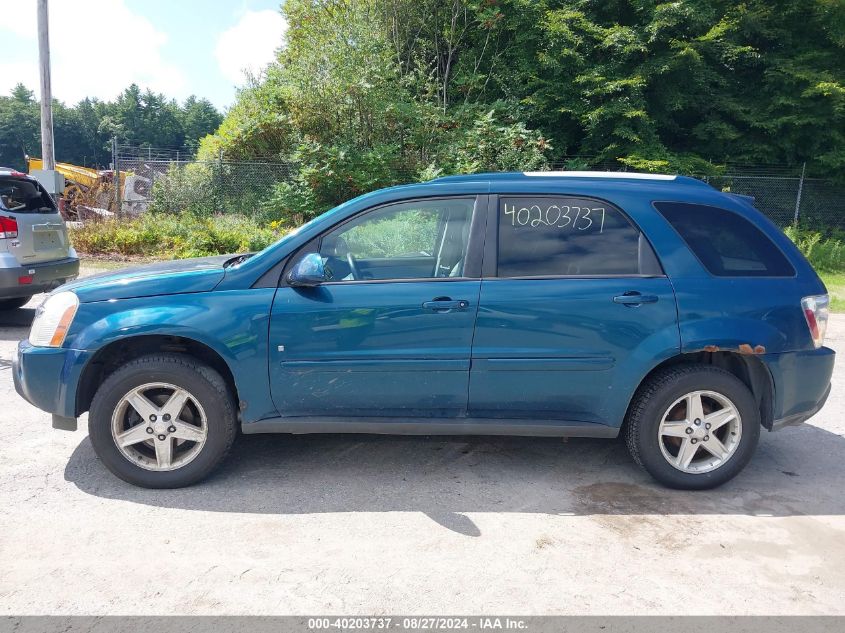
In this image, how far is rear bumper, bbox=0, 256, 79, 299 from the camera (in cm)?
733

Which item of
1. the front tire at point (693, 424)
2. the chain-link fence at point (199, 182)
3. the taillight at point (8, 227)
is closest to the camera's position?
the front tire at point (693, 424)

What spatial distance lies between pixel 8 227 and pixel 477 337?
20.8 ft

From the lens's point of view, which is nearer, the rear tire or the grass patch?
the rear tire

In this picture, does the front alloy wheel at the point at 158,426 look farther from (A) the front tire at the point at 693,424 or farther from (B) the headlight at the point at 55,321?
(A) the front tire at the point at 693,424

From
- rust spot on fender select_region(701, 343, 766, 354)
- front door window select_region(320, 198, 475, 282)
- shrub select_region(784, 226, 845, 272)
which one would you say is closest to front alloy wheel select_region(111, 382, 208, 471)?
front door window select_region(320, 198, 475, 282)

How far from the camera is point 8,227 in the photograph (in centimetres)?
736

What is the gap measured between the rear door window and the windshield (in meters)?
6.42

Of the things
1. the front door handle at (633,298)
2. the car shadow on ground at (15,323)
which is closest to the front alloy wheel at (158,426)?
the front door handle at (633,298)

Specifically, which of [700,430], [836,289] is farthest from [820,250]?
[700,430]

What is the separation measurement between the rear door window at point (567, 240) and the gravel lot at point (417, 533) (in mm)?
1289

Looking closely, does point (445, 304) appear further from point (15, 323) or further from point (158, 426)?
point (15, 323)

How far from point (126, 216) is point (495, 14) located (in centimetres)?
1126

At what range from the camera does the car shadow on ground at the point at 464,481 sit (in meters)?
3.58

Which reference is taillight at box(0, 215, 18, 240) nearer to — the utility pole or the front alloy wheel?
the front alloy wheel
